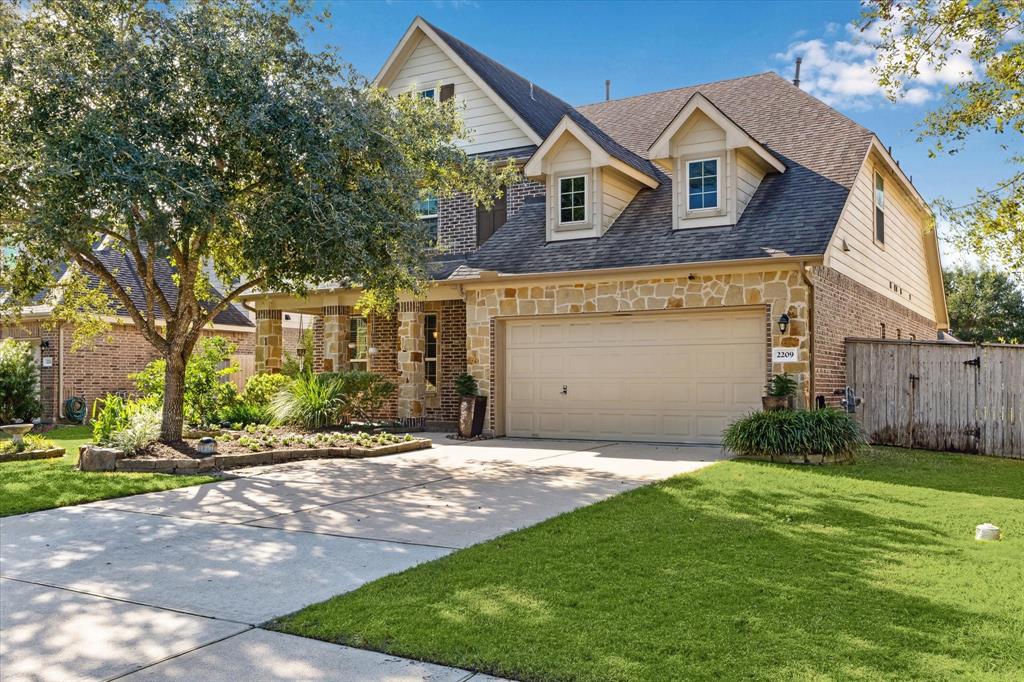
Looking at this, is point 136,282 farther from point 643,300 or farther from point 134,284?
point 643,300

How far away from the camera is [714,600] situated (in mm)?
4871

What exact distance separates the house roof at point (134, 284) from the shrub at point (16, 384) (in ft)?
5.17

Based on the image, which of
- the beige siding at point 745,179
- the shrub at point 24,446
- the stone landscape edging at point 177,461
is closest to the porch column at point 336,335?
the shrub at point 24,446

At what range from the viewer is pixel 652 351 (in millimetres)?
14516

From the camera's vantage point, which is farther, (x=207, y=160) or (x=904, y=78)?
(x=904, y=78)

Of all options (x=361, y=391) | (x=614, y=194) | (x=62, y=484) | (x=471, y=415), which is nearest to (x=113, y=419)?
(x=62, y=484)

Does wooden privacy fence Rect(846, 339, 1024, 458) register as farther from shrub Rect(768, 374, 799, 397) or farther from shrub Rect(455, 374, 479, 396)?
shrub Rect(455, 374, 479, 396)

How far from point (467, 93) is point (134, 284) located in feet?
35.8

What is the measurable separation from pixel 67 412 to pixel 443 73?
1246cm

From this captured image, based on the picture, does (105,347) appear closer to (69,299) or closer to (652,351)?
(69,299)

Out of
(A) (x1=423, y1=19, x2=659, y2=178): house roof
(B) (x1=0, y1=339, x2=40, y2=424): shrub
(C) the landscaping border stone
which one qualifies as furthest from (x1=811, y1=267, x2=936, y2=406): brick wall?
(B) (x1=0, y1=339, x2=40, y2=424): shrub

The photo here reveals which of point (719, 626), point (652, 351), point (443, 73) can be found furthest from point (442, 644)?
point (443, 73)

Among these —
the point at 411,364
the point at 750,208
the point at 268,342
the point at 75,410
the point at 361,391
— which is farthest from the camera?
the point at 75,410

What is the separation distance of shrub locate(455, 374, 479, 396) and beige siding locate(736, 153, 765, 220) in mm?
5720
